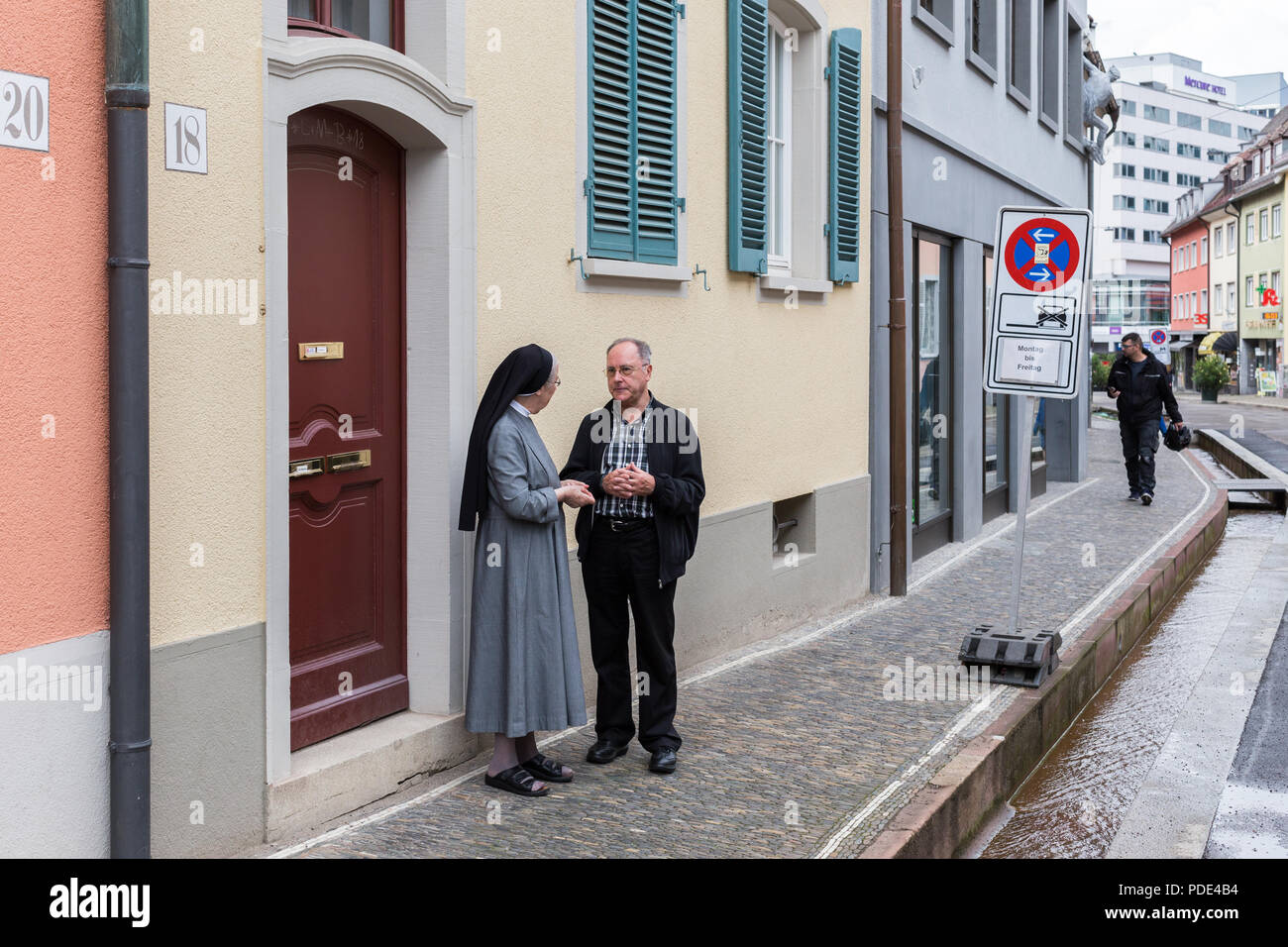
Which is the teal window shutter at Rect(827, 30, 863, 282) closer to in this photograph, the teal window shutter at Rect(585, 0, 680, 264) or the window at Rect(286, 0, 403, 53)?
the teal window shutter at Rect(585, 0, 680, 264)

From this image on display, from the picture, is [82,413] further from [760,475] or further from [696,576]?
[760,475]

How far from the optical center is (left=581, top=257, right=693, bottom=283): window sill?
689 cm

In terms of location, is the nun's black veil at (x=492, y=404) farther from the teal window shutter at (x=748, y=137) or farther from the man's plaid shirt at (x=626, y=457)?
the teal window shutter at (x=748, y=137)

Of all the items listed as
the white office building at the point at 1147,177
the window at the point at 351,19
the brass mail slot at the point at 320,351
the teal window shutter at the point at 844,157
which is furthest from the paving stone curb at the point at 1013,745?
the white office building at the point at 1147,177

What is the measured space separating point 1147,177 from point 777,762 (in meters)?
112

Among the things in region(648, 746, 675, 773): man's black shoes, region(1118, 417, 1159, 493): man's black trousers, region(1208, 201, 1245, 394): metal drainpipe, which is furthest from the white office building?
region(648, 746, 675, 773): man's black shoes

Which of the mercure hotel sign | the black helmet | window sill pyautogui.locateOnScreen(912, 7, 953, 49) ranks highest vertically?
the mercure hotel sign

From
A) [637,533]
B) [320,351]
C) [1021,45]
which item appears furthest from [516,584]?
[1021,45]

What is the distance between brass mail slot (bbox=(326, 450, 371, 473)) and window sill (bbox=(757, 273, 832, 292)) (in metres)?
3.96

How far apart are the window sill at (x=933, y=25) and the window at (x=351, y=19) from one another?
23.8ft

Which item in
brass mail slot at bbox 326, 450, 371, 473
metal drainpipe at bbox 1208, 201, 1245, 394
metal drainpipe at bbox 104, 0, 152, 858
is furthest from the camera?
metal drainpipe at bbox 1208, 201, 1245, 394

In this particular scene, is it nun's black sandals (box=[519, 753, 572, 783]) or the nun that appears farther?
nun's black sandals (box=[519, 753, 572, 783])

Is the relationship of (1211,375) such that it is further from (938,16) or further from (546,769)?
(546,769)

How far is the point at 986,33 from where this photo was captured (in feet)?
49.4
